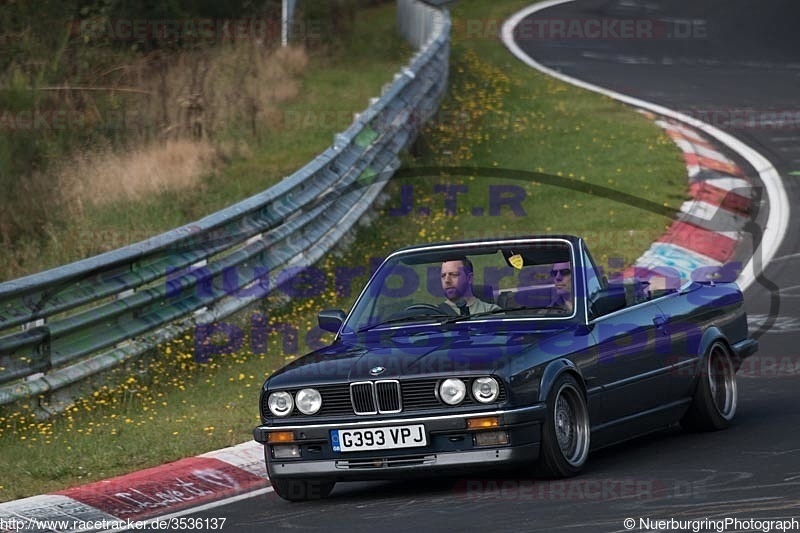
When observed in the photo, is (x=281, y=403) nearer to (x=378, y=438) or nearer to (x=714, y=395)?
(x=378, y=438)

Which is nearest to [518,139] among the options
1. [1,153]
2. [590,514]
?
[1,153]

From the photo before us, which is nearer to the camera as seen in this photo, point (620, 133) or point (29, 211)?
point (29, 211)

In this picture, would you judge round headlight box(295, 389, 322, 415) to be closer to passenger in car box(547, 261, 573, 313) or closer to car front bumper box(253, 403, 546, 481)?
car front bumper box(253, 403, 546, 481)

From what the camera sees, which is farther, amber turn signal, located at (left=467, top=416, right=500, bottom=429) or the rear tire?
the rear tire

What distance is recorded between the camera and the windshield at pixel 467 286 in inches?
344

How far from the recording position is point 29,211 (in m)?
16.0

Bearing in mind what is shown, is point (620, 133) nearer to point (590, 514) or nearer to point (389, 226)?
point (389, 226)

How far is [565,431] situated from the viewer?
7914mm

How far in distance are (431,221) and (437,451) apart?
941cm

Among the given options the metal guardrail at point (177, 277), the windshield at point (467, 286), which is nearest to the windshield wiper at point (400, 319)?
the windshield at point (467, 286)

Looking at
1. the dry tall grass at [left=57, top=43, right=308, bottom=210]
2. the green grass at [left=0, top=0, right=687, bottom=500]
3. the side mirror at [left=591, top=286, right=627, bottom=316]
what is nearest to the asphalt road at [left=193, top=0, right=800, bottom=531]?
the side mirror at [left=591, top=286, right=627, bottom=316]

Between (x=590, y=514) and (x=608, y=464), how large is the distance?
1.58m

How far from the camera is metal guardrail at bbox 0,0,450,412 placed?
10391 millimetres

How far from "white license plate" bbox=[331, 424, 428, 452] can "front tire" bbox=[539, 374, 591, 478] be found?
0.65m
